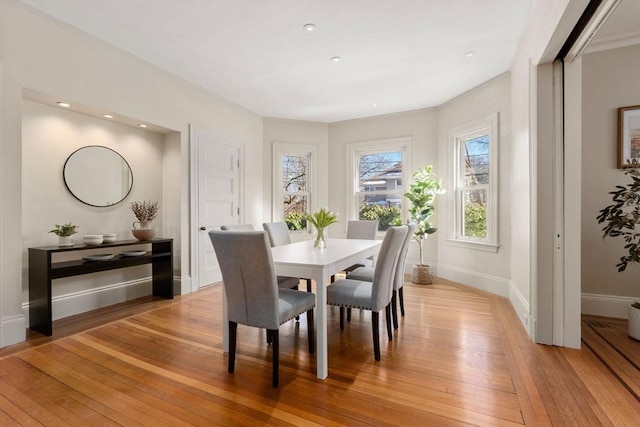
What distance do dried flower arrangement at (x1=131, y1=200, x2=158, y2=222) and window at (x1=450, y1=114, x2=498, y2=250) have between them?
4.22 metres

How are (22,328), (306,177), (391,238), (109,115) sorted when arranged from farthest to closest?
(306,177), (109,115), (22,328), (391,238)

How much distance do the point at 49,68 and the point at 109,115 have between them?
26.0 inches

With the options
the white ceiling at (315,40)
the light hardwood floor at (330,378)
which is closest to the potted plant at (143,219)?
the light hardwood floor at (330,378)

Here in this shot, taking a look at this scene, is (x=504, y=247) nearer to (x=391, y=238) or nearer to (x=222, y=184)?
(x=391, y=238)

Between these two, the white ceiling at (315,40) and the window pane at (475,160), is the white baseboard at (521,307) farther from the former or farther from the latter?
the white ceiling at (315,40)

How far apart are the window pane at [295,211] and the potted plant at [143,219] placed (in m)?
2.39

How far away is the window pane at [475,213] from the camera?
4285mm

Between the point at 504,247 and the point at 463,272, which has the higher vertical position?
the point at 504,247

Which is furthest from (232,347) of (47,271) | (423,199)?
(423,199)

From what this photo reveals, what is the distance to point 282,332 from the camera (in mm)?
2828

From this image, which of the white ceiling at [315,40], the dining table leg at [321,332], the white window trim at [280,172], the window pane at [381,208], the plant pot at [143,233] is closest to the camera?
the dining table leg at [321,332]

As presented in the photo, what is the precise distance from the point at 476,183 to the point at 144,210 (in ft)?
14.6

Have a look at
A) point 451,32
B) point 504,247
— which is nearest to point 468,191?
point 504,247

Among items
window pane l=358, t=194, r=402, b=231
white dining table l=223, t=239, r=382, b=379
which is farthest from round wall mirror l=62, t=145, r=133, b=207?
window pane l=358, t=194, r=402, b=231
